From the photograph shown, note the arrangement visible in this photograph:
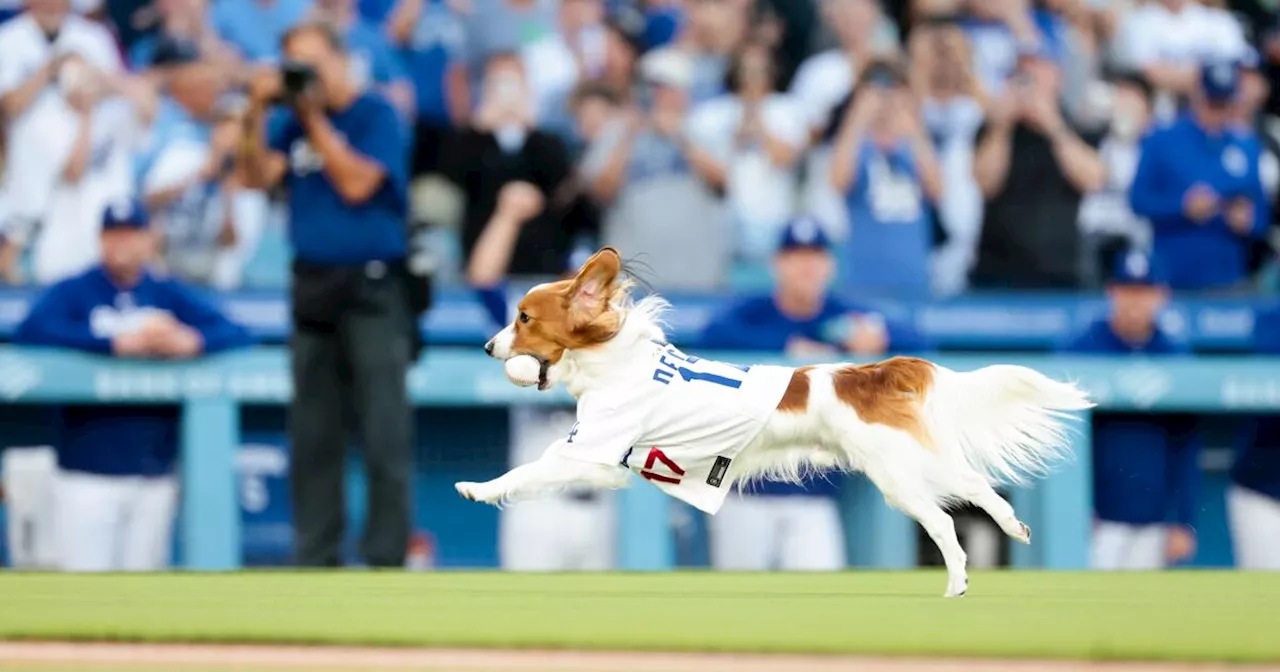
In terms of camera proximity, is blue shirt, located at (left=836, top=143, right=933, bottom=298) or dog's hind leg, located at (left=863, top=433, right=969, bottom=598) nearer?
dog's hind leg, located at (left=863, top=433, right=969, bottom=598)

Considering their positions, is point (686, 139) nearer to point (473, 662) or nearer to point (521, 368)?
point (521, 368)

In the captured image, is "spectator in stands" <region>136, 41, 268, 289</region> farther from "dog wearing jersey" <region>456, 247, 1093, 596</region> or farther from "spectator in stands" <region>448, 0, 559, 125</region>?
"dog wearing jersey" <region>456, 247, 1093, 596</region>

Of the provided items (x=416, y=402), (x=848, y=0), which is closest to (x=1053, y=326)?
A: (x=848, y=0)

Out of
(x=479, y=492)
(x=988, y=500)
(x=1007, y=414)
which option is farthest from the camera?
(x=1007, y=414)

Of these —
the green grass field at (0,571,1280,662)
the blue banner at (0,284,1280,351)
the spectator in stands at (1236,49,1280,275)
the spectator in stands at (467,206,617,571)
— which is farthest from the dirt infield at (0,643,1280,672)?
the spectator in stands at (1236,49,1280,275)

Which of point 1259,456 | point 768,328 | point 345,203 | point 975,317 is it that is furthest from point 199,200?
point 1259,456

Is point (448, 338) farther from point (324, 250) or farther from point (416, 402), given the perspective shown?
point (324, 250)

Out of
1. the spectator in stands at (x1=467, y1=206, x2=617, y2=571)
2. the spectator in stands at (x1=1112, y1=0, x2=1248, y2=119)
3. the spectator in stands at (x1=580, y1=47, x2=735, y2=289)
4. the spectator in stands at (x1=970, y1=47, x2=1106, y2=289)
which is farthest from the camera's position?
the spectator in stands at (x1=1112, y1=0, x2=1248, y2=119)
